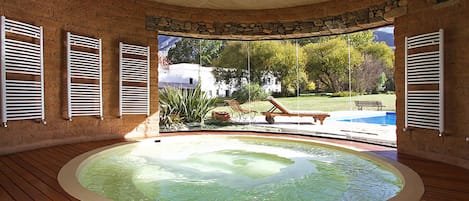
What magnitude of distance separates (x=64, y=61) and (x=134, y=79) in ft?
4.20

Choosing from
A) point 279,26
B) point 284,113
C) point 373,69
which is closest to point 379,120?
point 373,69

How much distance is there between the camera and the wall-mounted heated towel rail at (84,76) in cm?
498

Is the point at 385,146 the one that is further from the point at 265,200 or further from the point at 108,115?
the point at 108,115

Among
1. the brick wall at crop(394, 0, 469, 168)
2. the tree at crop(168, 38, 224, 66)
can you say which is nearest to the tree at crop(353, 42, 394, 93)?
the brick wall at crop(394, 0, 469, 168)

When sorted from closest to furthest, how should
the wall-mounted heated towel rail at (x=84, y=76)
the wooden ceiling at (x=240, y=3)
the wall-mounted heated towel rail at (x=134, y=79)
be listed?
the wall-mounted heated towel rail at (x=84, y=76) < the wall-mounted heated towel rail at (x=134, y=79) < the wooden ceiling at (x=240, y=3)

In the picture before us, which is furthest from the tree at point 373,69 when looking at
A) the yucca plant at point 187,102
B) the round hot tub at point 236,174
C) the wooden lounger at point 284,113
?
the yucca plant at point 187,102

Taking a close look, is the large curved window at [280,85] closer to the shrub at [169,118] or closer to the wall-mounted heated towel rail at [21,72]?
the shrub at [169,118]

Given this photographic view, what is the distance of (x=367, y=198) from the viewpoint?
274cm

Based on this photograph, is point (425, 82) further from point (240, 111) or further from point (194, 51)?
point (194, 51)

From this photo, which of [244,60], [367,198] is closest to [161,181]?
[367,198]

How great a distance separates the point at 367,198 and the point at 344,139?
11.2ft

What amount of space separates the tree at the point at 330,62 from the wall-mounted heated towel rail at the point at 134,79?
3840mm

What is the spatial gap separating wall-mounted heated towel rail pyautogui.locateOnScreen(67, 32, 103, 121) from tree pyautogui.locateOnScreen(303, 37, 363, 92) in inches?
185

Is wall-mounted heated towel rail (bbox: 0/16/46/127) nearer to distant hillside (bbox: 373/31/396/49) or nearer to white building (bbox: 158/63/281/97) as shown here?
white building (bbox: 158/63/281/97)
